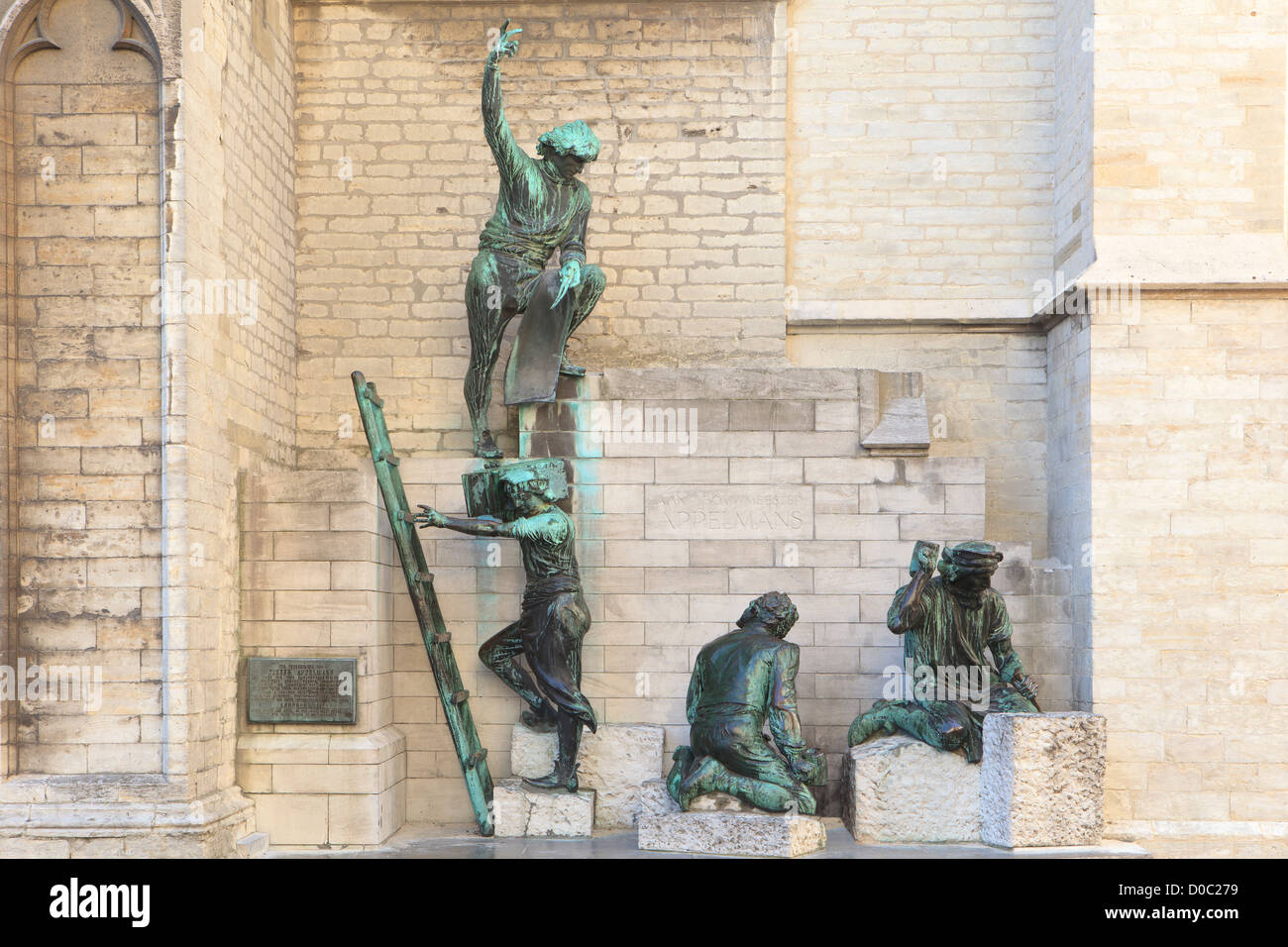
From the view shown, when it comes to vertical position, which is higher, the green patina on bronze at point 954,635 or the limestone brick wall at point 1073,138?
the limestone brick wall at point 1073,138

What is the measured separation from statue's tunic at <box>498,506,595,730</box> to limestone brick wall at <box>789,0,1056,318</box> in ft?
10.6

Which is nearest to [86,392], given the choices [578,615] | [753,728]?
[578,615]

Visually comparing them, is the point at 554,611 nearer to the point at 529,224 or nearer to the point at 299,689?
the point at 299,689

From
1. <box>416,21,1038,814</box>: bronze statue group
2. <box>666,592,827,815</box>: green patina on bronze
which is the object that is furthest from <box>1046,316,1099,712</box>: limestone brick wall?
<box>666,592,827,815</box>: green patina on bronze

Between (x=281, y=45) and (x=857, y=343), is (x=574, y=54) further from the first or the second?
(x=857, y=343)

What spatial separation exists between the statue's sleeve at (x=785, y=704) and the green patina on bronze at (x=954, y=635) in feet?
2.82

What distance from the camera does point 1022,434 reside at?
33.0 ft

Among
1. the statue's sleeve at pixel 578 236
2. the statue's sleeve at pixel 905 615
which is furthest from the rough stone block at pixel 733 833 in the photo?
the statue's sleeve at pixel 578 236

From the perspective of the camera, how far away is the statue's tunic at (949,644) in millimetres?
7938

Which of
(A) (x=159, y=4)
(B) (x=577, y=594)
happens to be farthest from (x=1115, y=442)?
(A) (x=159, y=4)

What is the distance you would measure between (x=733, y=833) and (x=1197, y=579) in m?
3.70
